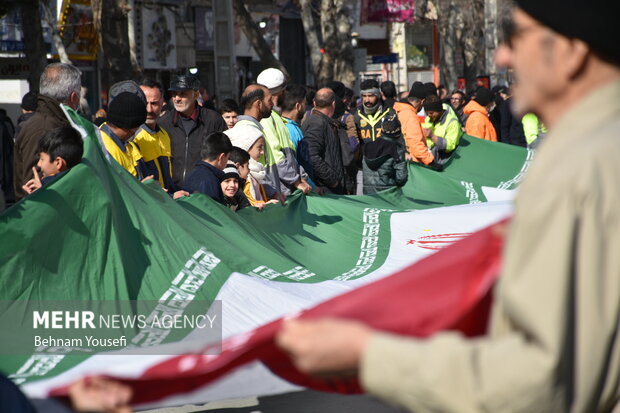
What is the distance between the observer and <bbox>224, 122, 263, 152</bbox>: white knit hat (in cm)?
878

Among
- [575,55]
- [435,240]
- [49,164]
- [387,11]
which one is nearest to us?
[575,55]

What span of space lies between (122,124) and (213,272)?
50.7 inches

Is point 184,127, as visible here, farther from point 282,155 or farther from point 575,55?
point 575,55

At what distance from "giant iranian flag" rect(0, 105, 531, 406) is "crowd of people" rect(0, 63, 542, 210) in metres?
0.30

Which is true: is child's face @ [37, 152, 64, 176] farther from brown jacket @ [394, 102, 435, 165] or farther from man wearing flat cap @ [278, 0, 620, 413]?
brown jacket @ [394, 102, 435, 165]

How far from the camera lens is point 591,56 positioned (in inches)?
72.9

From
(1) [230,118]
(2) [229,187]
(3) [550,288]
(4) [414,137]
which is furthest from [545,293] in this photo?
(4) [414,137]

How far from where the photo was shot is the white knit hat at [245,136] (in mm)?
8781

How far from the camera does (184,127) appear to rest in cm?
886

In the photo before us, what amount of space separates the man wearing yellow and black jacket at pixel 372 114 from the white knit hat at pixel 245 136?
10.8 feet

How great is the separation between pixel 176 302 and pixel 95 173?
0.89m

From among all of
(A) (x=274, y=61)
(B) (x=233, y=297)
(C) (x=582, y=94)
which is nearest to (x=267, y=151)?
(B) (x=233, y=297)

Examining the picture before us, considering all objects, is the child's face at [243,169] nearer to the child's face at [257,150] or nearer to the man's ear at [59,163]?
the child's face at [257,150]

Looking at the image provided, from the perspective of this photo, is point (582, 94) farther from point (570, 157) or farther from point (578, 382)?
point (578, 382)
